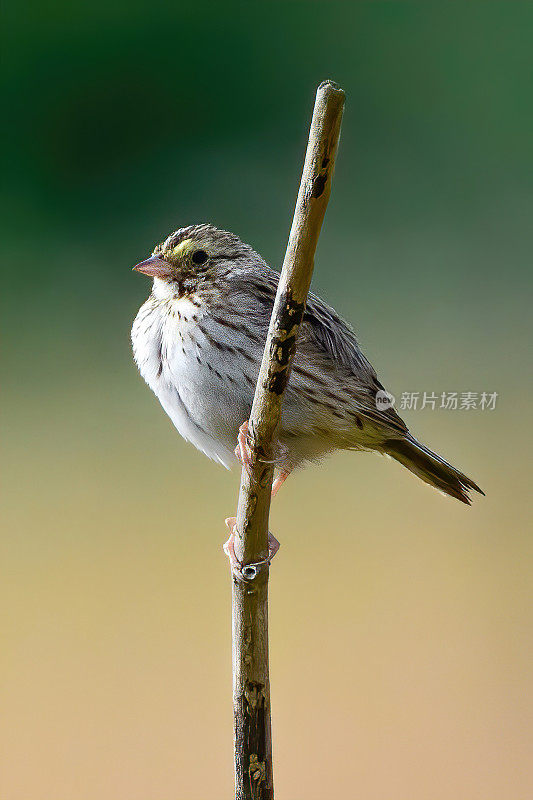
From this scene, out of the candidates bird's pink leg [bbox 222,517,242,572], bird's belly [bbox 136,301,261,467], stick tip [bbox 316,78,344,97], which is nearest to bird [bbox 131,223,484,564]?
bird's belly [bbox 136,301,261,467]

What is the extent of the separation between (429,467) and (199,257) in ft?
2.48

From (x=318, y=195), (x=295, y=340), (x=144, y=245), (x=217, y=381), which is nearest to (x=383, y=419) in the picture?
(x=217, y=381)

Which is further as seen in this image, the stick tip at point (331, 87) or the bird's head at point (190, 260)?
the bird's head at point (190, 260)

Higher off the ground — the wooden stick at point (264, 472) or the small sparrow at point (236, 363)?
the small sparrow at point (236, 363)

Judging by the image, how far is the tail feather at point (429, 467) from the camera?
210 cm

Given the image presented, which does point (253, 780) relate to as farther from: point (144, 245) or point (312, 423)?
point (144, 245)

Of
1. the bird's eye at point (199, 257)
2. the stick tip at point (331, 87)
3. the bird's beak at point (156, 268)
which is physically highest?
the bird's eye at point (199, 257)

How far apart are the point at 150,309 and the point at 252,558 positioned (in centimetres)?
65

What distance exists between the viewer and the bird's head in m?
1.91

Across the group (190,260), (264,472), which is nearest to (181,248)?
(190,260)

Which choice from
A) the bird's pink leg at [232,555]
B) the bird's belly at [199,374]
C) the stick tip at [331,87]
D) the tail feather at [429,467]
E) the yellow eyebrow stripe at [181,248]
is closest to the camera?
the stick tip at [331,87]

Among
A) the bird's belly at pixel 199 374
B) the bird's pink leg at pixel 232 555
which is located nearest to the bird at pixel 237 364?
the bird's belly at pixel 199 374

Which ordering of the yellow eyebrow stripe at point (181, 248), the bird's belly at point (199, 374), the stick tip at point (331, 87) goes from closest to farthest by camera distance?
the stick tip at point (331, 87) < the bird's belly at point (199, 374) < the yellow eyebrow stripe at point (181, 248)

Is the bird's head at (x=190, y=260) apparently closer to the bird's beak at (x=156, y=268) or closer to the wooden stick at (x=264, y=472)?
the bird's beak at (x=156, y=268)
